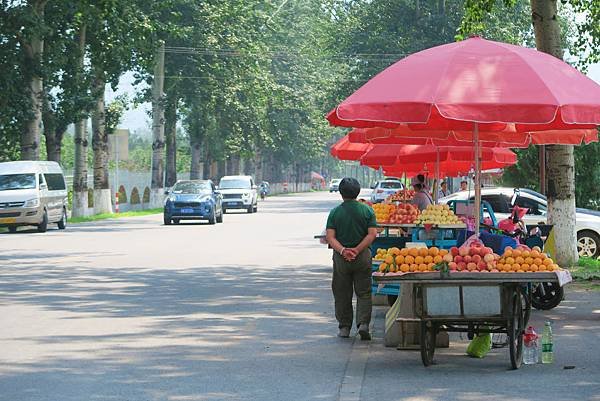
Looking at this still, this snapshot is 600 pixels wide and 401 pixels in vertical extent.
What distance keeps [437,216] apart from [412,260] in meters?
9.06

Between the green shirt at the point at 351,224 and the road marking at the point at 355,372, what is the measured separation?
1.03 metres

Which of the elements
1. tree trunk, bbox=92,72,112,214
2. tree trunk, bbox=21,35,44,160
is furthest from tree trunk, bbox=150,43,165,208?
tree trunk, bbox=21,35,44,160

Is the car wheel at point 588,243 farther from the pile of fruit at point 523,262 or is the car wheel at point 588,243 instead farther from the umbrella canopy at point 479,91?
the pile of fruit at point 523,262

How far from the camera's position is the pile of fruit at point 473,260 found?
11.8 metres

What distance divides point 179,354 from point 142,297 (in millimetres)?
6209

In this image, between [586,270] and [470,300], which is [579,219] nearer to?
[586,270]

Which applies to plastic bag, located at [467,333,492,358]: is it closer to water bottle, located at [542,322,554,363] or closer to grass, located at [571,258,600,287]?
water bottle, located at [542,322,554,363]

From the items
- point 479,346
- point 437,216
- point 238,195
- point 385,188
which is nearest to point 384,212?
point 437,216

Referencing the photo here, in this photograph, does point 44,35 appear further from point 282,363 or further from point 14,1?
point 282,363

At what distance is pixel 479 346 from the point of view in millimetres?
12422

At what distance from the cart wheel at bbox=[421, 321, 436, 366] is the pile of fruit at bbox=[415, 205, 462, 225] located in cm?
880

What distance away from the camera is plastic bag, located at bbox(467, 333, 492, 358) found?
1241 cm

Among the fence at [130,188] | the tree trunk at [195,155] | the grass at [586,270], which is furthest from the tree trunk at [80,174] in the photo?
the grass at [586,270]

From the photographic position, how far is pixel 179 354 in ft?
40.9
